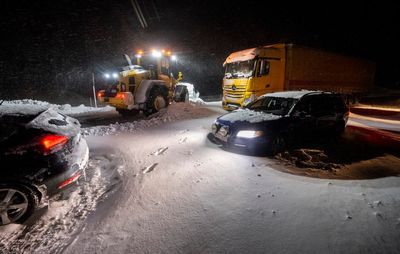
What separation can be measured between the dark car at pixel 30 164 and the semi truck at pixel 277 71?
28.9 ft

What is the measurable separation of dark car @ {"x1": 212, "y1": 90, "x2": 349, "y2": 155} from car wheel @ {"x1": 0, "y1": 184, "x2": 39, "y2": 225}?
13.7 ft

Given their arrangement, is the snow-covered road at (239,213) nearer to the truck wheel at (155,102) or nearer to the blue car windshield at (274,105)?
the blue car windshield at (274,105)

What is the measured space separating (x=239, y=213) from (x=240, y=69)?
10.0 m

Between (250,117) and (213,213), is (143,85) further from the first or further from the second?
(213,213)

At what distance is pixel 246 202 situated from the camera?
12.3 ft

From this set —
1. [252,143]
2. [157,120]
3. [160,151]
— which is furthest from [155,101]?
[252,143]

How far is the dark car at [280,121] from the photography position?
581 cm

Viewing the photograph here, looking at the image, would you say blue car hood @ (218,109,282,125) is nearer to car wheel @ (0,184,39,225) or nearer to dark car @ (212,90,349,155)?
dark car @ (212,90,349,155)

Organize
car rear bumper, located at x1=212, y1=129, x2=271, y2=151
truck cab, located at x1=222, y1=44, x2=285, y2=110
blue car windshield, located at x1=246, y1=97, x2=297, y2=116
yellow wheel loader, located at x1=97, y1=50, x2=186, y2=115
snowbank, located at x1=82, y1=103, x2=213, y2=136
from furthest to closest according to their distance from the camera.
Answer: truck cab, located at x1=222, y1=44, x2=285, y2=110, yellow wheel loader, located at x1=97, y1=50, x2=186, y2=115, snowbank, located at x1=82, y1=103, x2=213, y2=136, blue car windshield, located at x1=246, y1=97, x2=297, y2=116, car rear bumper, located at x1=212, y1=129, x2=271, y2=151

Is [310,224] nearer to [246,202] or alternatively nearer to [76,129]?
[246,202]

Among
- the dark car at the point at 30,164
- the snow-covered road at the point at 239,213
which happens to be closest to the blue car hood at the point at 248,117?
the snow-covered road at the point at 239,213

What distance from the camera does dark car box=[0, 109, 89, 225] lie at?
3352 mm

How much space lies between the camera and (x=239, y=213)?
3443mm

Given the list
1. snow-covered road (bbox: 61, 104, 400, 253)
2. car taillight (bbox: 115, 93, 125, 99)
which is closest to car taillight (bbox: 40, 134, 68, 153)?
snow-covered road (bbox: 61, 104, 400, 253)
